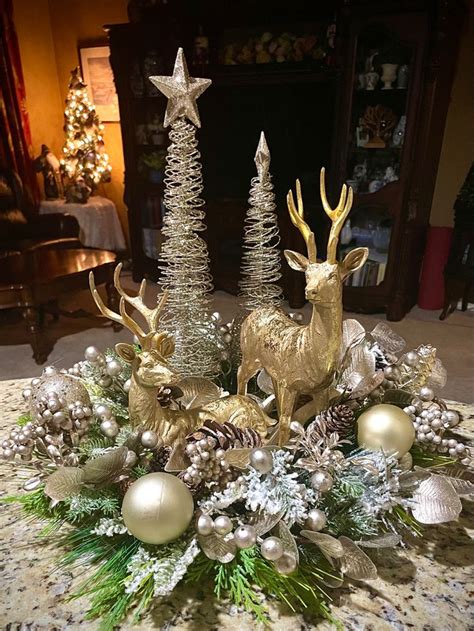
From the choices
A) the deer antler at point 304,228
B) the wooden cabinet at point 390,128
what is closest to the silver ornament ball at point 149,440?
the deer antler at point 304,228

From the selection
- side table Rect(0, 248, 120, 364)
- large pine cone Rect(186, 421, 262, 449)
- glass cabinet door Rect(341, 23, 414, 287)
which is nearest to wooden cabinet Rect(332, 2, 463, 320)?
glass cabinet door Rect(341, 23, 414, 287)

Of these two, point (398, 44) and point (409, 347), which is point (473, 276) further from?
point (398, 44)

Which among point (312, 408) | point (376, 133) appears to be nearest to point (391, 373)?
point (312, 408)

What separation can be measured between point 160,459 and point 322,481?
0.78 feet

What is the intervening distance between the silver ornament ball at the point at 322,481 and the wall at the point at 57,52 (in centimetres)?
389

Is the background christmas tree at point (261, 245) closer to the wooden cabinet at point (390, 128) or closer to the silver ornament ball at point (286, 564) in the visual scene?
A: the silver ornament ball at point (286, 564)

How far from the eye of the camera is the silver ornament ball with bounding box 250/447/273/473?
2.08ft

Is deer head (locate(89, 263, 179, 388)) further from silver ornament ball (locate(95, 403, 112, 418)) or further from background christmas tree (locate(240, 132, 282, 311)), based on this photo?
background christmas tree (locate(240, 132, 282, 311))

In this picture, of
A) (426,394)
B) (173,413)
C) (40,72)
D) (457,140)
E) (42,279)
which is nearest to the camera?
(173,413)

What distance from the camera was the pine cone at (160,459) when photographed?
28.5 inches

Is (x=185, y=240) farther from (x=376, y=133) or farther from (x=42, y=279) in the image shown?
(x=376, y=133)

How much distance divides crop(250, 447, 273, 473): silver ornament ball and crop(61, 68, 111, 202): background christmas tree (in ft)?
11.6

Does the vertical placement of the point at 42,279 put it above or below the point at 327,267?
below

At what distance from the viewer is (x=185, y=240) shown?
92 centimetres
